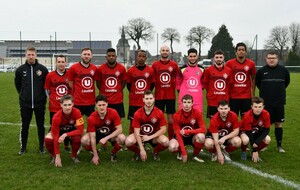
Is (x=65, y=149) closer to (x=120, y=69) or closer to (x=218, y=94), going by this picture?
(x=120, y=69)

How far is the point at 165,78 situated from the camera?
595 cm

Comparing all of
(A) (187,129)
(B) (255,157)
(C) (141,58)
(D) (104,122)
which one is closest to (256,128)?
(B) (255,157)

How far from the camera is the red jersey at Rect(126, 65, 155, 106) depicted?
19.1ft

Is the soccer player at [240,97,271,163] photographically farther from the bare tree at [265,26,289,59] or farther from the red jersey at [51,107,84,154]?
the bare tree at [265,26,289,59]

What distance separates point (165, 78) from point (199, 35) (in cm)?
4672

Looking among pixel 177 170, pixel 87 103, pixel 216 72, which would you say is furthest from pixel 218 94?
pixel 87 103

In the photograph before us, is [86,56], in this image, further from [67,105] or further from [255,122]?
[255,122]

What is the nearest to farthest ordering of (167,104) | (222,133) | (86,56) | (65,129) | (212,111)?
1. (65,129)
2. (222,133)
3. (86,56)
4. (212,111)
5. (167,104)

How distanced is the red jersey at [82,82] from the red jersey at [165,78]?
107 cm

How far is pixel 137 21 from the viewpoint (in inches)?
2168

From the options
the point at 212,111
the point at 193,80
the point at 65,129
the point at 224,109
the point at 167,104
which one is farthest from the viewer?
the point at 167,104

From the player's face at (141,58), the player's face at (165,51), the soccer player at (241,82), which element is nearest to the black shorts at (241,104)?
the soccer player at (241,82)

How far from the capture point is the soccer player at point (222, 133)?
501 cm

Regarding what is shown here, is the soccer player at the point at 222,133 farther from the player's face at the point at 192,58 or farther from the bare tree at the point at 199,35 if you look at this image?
the bare tree at the point at 199,35
